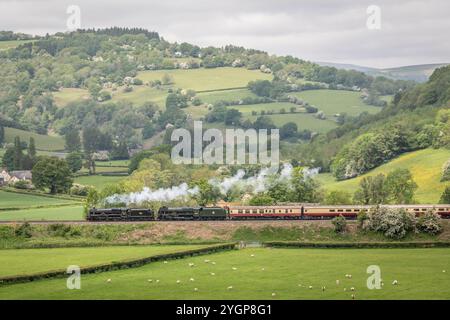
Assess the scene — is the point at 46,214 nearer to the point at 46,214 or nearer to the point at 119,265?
the point at 46,214

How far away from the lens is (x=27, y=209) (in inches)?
5605

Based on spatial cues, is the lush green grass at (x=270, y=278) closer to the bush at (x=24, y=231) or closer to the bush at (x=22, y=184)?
the bush at (x=24, y=231)

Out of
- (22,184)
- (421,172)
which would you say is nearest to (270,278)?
(421,172)

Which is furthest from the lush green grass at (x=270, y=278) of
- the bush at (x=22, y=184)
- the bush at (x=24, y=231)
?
the bush at (x=22, y=184)

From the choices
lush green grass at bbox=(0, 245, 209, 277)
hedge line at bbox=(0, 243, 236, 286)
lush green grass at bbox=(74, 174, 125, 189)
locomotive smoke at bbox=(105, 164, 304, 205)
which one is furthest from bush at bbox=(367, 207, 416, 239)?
lush green grass at bbox=(74, 174, 125, 189)

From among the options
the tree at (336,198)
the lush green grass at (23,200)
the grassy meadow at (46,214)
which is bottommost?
the lush green grass at (23,200)

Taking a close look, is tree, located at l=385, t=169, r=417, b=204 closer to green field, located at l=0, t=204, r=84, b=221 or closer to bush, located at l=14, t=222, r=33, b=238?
green field, located at l=0, t=204, r=84, b=221

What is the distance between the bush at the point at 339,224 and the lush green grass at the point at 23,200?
2303 inches

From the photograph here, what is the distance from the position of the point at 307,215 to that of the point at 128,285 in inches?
1475

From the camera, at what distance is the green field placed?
128900 mm

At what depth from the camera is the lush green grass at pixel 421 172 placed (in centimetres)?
14925

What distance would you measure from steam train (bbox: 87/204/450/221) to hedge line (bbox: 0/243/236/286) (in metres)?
11.9
